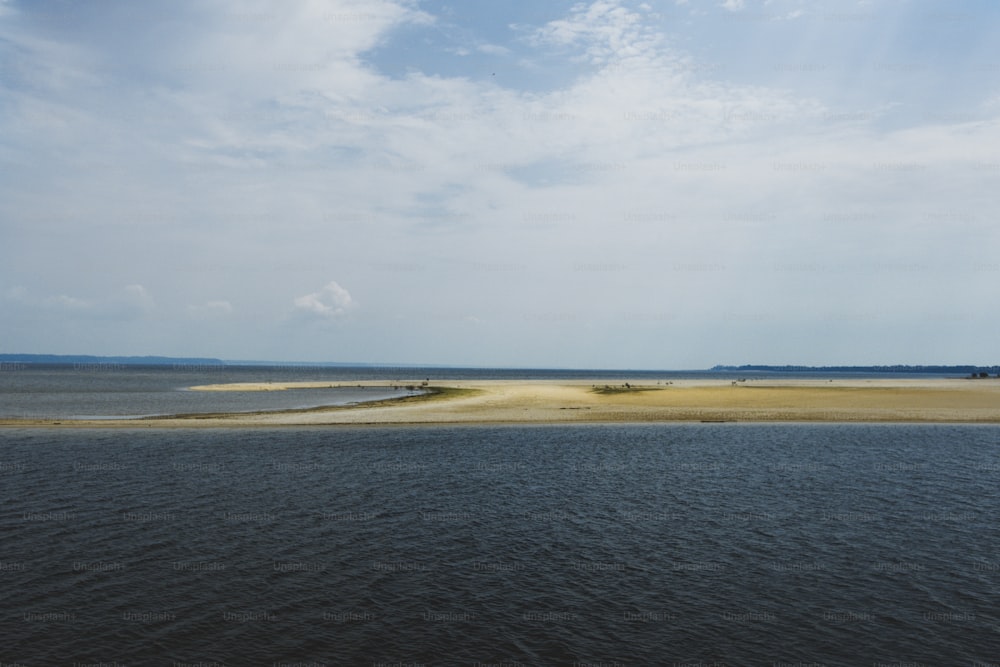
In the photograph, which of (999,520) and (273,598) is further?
(999,520)

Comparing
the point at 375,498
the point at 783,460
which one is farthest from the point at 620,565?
the point at 783,460

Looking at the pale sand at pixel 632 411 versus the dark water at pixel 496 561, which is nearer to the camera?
the dark water at pixel 496 561

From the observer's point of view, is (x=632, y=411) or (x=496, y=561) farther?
(x=632, y=411)

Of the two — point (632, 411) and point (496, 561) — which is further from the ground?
point (632, 411)

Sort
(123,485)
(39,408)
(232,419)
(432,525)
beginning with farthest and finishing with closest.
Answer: (39,408) < (232,419) < (123,485) < (432,525)

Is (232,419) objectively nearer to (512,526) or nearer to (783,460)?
(512,526)

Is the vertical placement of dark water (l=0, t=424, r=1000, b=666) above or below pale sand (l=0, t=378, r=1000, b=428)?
below

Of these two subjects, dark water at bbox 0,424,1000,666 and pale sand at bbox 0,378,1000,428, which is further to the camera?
pale sand at bbox 0,378,1000,428

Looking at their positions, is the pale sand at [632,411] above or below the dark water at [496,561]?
above
